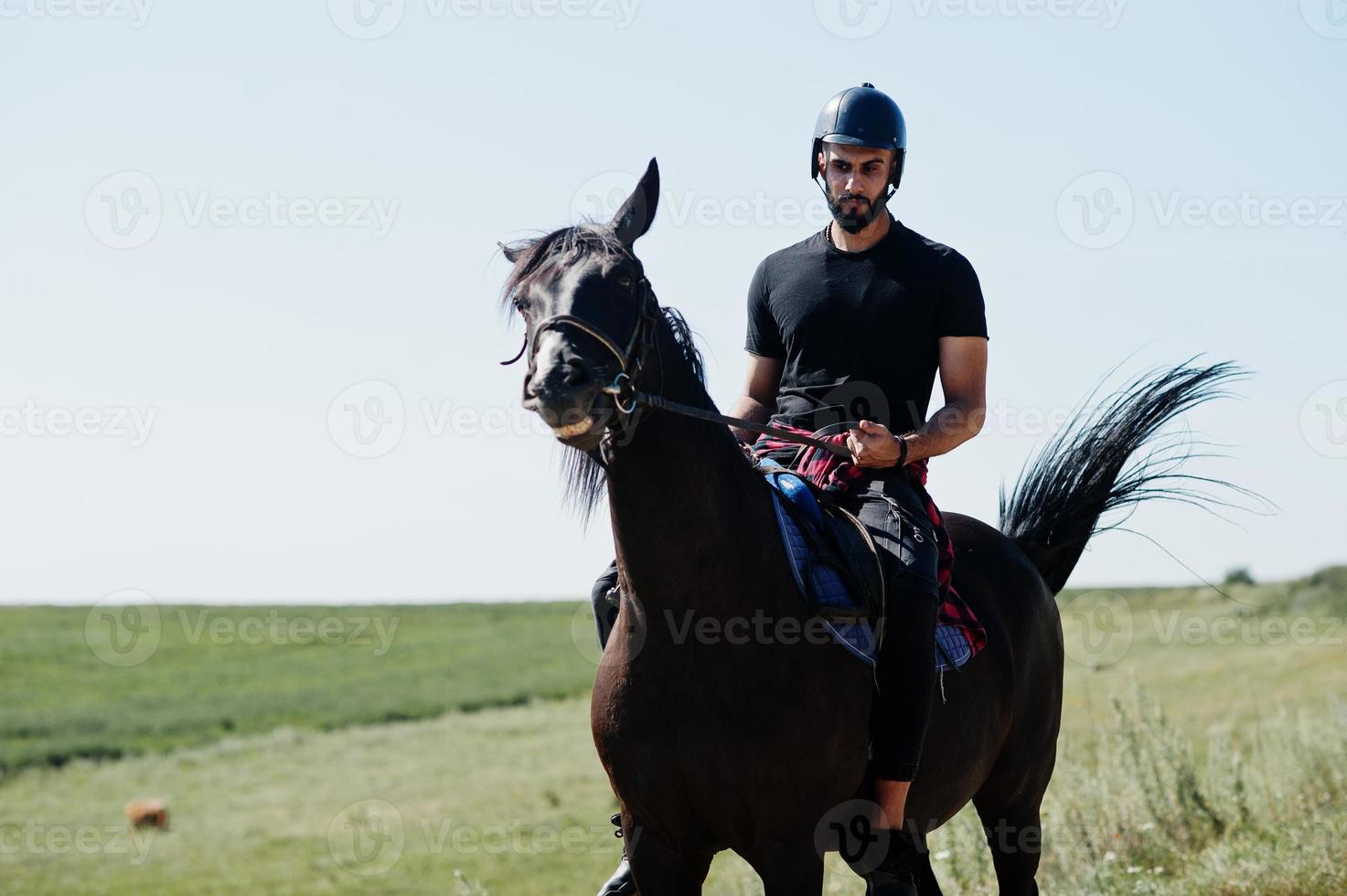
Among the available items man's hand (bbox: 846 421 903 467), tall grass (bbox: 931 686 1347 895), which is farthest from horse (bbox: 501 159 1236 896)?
tall grass (bbox: 931 686 1347 895)

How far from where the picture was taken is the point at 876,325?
16.0ft

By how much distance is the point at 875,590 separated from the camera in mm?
4461

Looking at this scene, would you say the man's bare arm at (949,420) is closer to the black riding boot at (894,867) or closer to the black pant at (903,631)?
the black pant at (903,631)

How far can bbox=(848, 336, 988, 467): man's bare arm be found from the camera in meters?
4.53

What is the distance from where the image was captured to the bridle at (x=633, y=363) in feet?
11.9

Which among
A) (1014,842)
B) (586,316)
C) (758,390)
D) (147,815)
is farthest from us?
(147,815)

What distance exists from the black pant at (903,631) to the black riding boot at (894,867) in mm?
232

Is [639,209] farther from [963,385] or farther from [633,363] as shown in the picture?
[963,385]

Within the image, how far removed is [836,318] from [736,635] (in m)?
1.45

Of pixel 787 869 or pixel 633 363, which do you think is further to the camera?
pixel 787 869

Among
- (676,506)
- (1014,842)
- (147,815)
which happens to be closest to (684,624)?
(676,506)

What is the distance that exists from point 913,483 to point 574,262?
5.96 ft

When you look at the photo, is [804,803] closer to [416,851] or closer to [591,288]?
[591,288]

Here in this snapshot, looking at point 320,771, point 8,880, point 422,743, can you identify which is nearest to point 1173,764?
point 8,880
